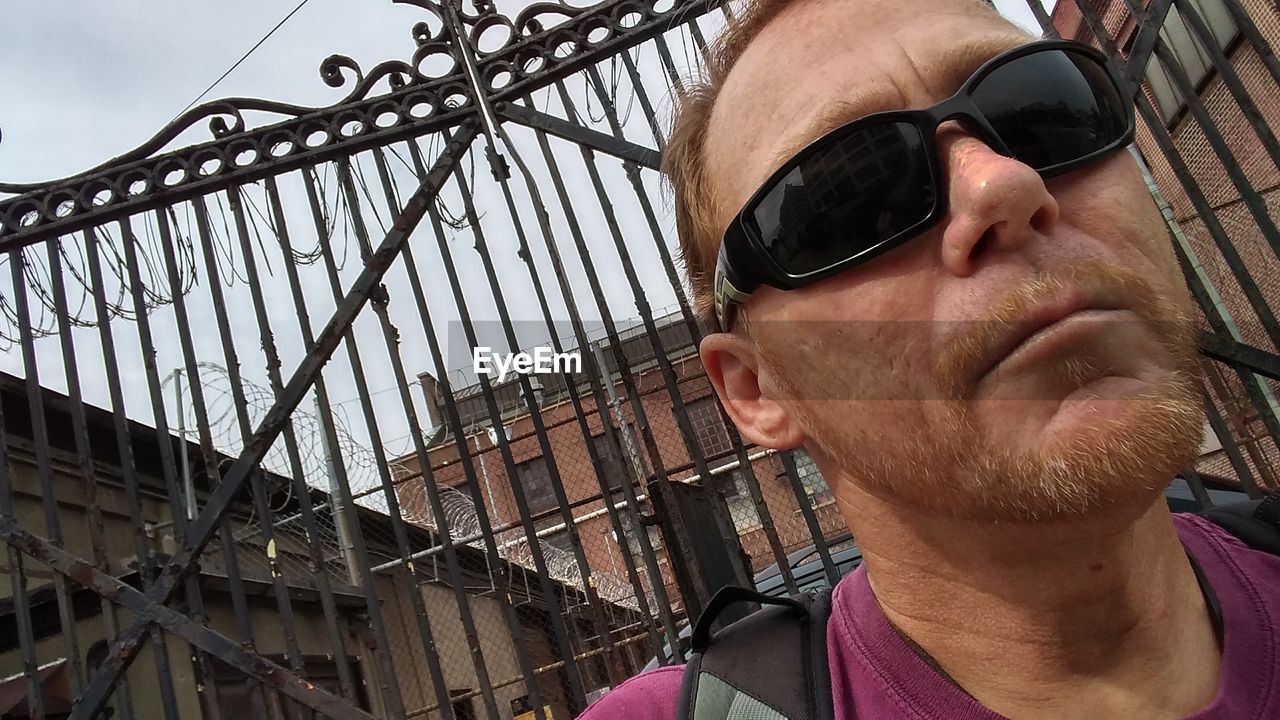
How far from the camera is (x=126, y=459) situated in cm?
266

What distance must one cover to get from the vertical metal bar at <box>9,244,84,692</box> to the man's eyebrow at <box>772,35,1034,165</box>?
2722mm

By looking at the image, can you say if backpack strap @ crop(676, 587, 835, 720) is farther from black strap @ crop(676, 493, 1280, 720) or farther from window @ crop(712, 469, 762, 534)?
window @ crop(712, 469, 762, 534)

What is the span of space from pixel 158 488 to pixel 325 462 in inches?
134

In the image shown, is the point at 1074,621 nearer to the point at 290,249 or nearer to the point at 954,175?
the point at 954,175

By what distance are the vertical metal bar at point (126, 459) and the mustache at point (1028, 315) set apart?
8.16 feet

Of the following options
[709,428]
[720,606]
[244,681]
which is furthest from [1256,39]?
[709,428]

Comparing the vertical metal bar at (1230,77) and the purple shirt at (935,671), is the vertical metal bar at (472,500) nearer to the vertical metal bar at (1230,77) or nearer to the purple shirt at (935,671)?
the purple shirt at (935,671)

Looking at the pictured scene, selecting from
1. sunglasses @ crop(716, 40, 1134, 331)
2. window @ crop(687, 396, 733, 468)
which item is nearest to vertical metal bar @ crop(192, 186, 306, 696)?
sunglasses @ crop(716, 40, 1134, 331)

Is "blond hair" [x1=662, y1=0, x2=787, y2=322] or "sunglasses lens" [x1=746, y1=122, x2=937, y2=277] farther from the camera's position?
"blond hair" [x1=662, y1=0, x2=787, y2=322]

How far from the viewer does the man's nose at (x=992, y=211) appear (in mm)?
1015

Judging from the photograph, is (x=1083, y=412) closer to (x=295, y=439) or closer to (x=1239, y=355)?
(x=1239, y=355)

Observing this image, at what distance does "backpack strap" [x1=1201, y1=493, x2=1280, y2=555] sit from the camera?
4.33 feet

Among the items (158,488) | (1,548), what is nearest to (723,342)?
(1,548)

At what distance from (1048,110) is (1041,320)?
0.41 metres
